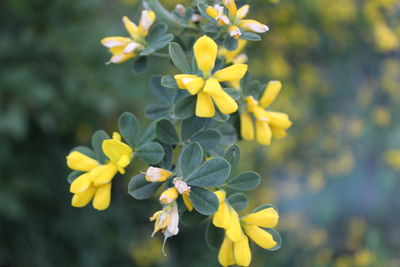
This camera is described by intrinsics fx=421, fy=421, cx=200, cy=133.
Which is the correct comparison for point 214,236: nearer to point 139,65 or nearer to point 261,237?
point 261,237

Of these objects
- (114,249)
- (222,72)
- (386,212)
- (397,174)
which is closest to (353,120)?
(397,174)

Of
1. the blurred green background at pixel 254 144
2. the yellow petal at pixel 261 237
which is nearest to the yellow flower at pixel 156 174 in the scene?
the yellow petal at pixel 261 237

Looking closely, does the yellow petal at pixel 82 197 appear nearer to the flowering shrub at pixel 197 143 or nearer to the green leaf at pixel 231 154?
the flowering shrub at pixel 197 143

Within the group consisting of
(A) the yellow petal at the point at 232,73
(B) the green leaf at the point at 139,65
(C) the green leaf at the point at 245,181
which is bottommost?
(C) the green leaf at the point at 245,181

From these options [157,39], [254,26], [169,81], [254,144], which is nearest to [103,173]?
[169,81]

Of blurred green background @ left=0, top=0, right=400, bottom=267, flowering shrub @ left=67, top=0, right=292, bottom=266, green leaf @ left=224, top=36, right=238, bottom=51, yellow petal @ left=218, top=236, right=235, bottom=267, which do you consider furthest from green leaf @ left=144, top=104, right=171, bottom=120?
blurred green background @ left=0, top=0, right=400, bottom=267
